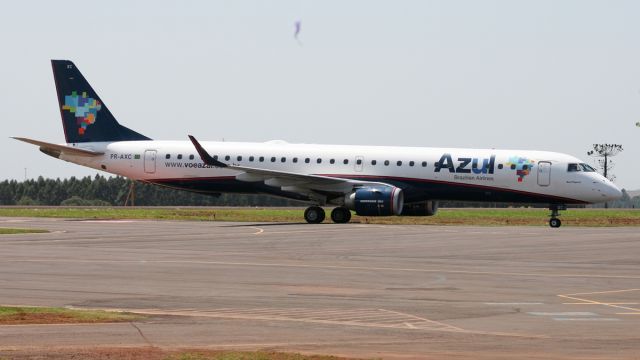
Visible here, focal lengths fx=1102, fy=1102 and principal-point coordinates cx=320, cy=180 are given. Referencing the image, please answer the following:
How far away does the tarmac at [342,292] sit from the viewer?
1485cm

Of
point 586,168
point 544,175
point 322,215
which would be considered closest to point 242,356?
point 544,175

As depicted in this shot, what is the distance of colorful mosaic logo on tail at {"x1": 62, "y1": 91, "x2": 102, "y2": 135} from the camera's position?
57.9 meters

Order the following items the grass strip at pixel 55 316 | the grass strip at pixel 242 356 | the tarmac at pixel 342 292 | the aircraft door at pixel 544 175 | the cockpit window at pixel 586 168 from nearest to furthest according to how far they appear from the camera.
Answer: the grass strip at pixel 242 356 → the tarmac at pixel 342 292 → the grass strip at pixel 55 316 → the aircraft door at pixel 544 175 → the cockpit window at pixel 586 168

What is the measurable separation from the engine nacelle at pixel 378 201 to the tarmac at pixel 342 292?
29.5 ft

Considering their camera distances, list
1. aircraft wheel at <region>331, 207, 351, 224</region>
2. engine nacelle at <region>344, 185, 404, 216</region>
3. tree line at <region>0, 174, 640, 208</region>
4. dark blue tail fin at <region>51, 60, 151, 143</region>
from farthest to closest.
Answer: tree line at <region>0, 174, 640, 208</region> → dark blue tail fin at <region>51, 60, 151, 143</region> → aircraft wheel at <region>331, 207, 351, 224</region> → engine nacelle at <region>344, 185, 404, 216</region>

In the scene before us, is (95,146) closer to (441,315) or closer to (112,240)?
(112,240)

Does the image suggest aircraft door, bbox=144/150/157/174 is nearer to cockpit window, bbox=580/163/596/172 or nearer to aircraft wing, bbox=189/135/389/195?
aircraft wing, bbox=189/135/389/195

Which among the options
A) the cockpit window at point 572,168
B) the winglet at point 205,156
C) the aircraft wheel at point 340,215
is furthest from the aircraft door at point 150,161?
the cockpit window at point 572,168

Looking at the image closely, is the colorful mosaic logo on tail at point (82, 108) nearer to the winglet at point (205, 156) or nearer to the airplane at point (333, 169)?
the airplane at point (333, 169)

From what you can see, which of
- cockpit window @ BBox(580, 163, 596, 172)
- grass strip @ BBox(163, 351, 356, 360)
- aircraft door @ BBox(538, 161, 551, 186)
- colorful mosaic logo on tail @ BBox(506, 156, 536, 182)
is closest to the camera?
grass strip @ BBox(163, 351, 356, 360)

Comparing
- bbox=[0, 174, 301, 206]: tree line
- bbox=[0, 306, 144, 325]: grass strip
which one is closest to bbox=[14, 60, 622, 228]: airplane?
bbox=[0, 306, 144, 325]: grass strip

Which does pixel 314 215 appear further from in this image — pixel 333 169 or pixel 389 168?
pixel 389 168

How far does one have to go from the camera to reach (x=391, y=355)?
13.7 m

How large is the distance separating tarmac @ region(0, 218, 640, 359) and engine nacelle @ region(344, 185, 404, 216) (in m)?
9.00
